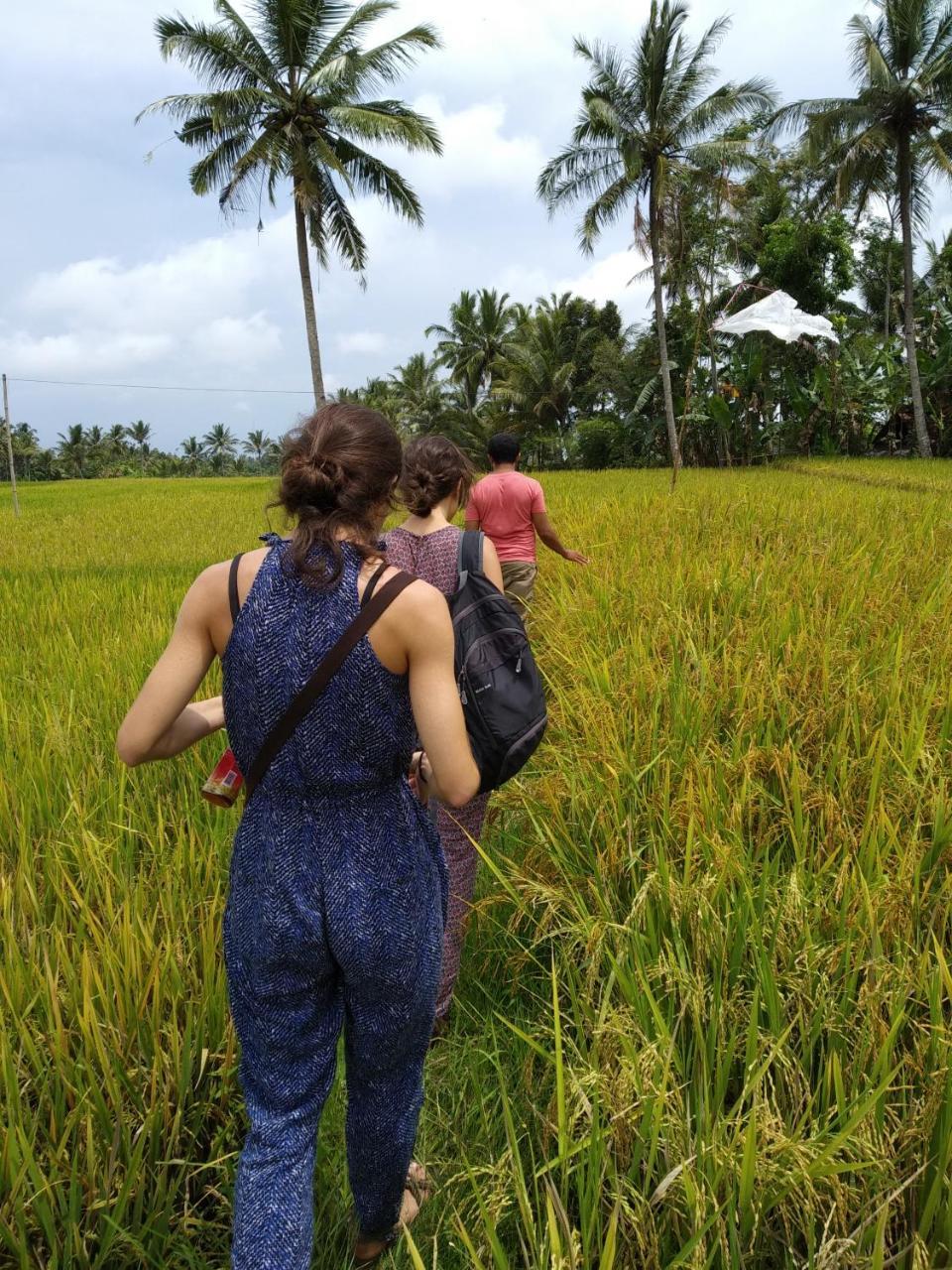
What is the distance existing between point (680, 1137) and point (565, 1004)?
66cm

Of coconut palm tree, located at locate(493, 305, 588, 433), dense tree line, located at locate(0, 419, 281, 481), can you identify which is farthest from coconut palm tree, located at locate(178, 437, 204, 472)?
coconut palm tree, located at locate(493, 305, 588, 433)

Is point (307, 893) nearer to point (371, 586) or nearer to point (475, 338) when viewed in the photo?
point (371, 586)

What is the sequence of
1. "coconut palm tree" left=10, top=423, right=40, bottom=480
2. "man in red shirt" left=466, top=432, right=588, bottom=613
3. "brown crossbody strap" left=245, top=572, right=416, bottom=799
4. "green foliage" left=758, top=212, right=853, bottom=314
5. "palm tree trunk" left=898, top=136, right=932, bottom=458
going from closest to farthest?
"brown crossbody strap" left=245, top=572, right=416, bottom=799
"man in red shirt" left=466, top=432, right=588, bottom=613
"palm tree trunk" left=898, top=136, right=932, bottom=458
"green foliage" left=758, top=212, right=853, bottom=314
"coconut palm tree" left=10, top=423, right=40, bottom=480

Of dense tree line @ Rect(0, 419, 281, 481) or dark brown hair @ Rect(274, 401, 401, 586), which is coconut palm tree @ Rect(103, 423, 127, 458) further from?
dark brown hair @ Rect(274, 401, 401, 586)

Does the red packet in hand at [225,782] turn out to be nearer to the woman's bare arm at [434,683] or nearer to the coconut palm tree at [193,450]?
the woman's bare arm at [434,683]

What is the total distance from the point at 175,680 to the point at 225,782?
0.20m

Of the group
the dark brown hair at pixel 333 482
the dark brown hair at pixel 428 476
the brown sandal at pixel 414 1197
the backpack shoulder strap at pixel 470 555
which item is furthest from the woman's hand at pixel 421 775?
the dark brown hair at pixel 428 476

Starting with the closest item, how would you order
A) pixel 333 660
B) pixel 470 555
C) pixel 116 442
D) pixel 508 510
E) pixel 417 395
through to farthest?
pixel 333 660 < pixel 470 555 < pixel 508 510 < pixel 417 395 < pixel 116 442

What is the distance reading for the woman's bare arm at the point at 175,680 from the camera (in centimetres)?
112

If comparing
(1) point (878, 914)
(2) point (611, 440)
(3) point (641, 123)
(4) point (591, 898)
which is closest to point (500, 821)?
(4) point (591, 898)

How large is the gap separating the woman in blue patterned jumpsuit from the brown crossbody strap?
0.04 feet

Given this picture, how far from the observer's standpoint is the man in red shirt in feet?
11.6

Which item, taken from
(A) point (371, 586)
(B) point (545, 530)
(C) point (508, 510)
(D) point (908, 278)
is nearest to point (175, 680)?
(A) point (371, 586)

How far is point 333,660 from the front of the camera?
1.08 meters
